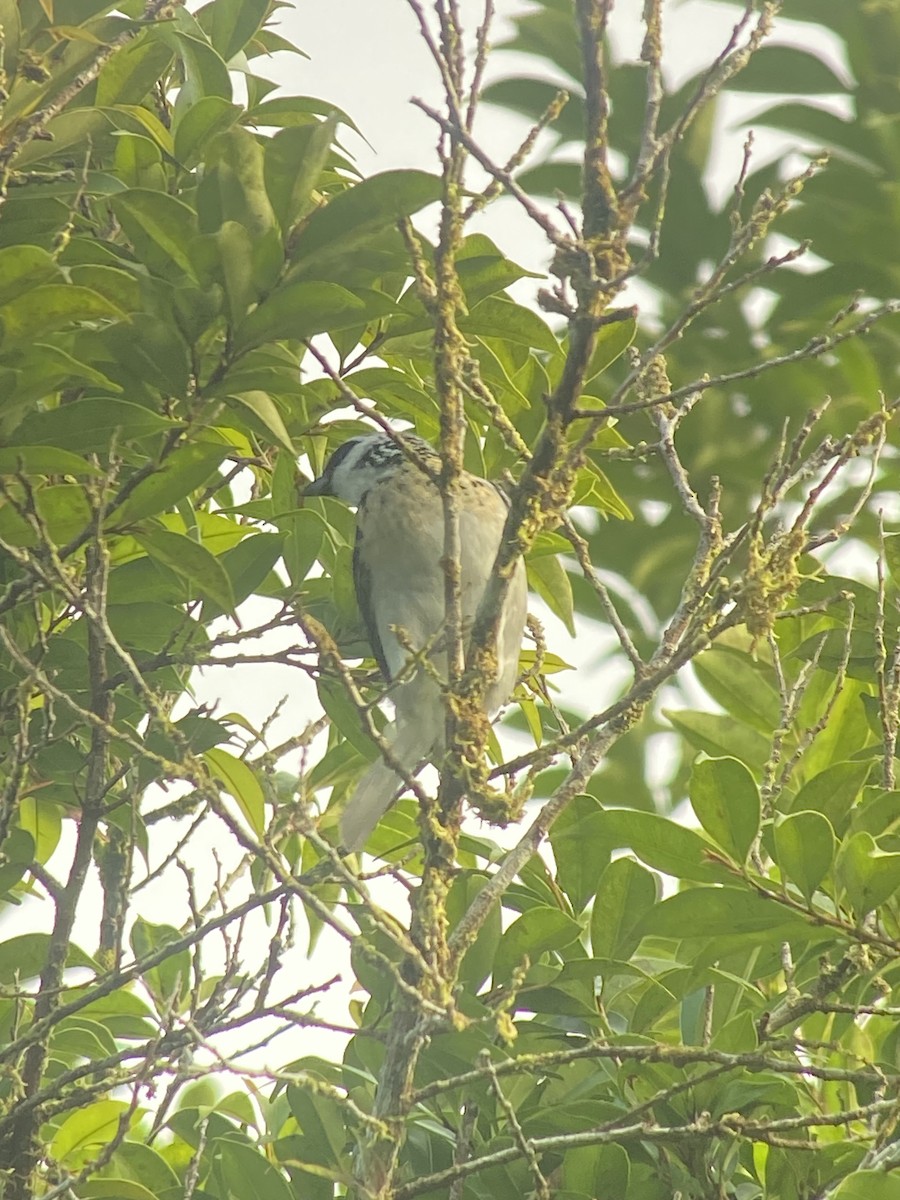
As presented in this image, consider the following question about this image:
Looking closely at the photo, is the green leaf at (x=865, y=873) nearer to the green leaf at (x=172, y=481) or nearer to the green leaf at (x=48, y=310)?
the green leaf at (x=172, y=481)

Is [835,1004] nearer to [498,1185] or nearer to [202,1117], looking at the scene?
[498,1185]

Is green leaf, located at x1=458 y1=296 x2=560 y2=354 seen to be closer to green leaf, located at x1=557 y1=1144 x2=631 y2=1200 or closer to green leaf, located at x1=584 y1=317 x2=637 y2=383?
green leaf, located at x1=584 y1=317 x2=637 y2=383

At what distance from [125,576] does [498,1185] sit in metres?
0.79

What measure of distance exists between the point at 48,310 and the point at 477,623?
508 millimetres


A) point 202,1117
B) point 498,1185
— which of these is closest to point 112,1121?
point 202,1117

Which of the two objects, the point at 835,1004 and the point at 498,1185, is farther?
the point at 498,1185

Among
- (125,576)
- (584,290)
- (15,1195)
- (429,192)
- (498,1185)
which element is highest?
(429,192)

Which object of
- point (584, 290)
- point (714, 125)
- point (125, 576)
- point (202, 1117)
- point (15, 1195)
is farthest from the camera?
point (714, 125)

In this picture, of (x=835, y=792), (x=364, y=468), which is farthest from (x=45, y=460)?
(x=364, y=468)

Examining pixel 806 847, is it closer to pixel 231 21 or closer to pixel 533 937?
pixel 533 937

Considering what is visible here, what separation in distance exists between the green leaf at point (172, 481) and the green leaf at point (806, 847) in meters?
0.69

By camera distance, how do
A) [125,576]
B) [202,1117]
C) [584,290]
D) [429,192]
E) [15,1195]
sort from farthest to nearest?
[202,1117], [125,576], [15,1195], [429,192], [584,290]

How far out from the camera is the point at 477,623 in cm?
146

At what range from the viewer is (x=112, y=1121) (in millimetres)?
1992
